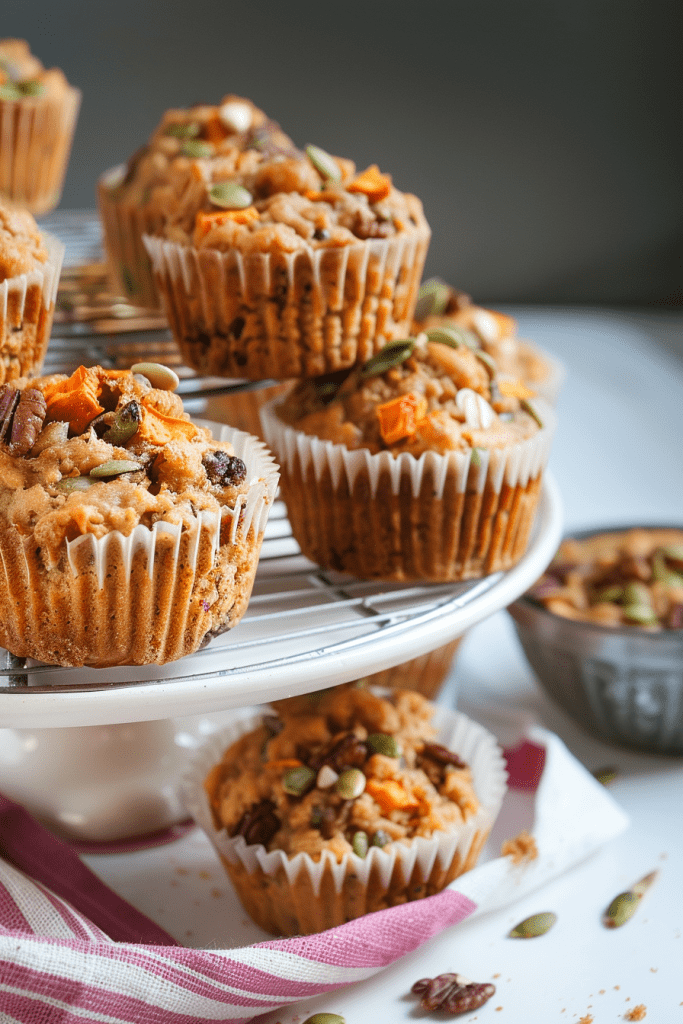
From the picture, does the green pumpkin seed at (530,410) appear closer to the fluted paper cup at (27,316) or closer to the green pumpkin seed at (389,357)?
the green pumpkin seed at (389,357)

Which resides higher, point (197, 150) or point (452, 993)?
point (197, 150)

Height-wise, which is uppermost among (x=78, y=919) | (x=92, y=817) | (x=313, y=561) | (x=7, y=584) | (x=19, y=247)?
(x=19, y=247)

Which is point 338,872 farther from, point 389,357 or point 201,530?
point 389,357

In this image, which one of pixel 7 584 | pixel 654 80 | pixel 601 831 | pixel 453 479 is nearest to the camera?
pixel 7 584

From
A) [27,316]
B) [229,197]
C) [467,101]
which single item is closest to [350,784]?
[27,316]

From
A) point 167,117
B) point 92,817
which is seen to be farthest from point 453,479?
point 167,117

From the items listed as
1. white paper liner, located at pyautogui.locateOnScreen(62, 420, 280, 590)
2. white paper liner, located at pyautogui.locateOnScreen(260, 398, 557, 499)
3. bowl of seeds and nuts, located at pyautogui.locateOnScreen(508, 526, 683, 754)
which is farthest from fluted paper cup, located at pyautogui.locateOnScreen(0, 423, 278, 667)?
bowl of seeds and nuts, located at pyautogui.locateOnScreen(508, 526, 683, 754)

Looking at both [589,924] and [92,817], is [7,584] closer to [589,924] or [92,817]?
[92,817]
